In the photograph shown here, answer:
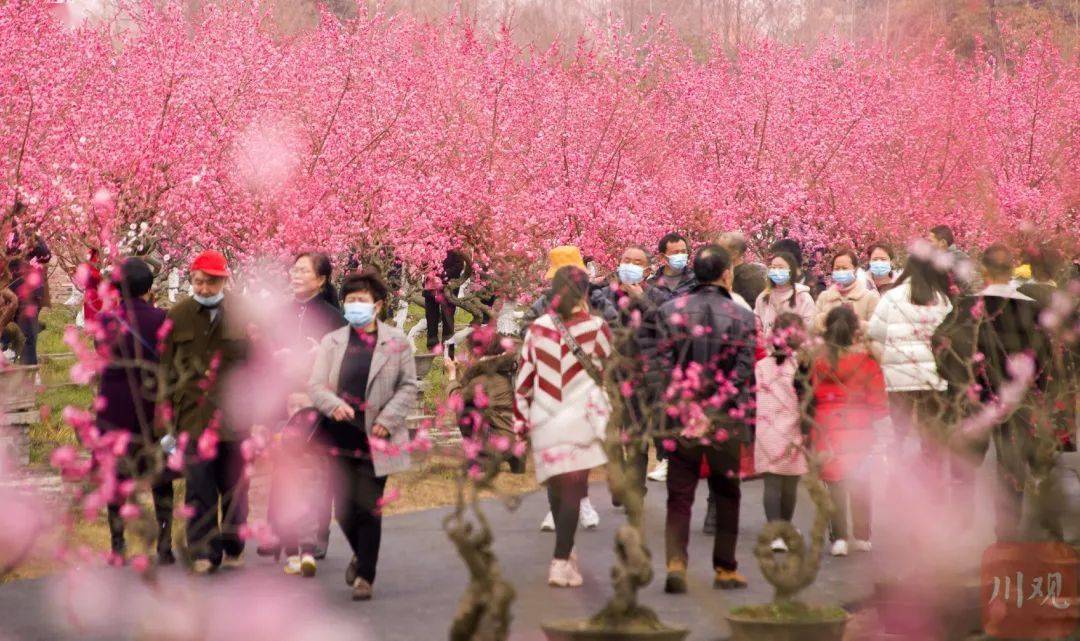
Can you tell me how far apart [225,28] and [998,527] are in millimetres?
17518

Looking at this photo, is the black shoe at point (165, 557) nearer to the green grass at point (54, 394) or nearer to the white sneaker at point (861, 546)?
the green grass at point (54, 394)

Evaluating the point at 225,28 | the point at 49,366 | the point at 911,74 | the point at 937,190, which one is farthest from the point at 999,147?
the point at 49,366

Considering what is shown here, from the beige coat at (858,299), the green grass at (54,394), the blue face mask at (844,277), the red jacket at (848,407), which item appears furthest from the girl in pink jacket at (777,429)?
the green grass at (54,394)

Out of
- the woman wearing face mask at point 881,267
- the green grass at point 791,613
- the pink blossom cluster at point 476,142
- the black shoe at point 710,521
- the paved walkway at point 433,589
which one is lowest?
the paved walkway at point 433,589

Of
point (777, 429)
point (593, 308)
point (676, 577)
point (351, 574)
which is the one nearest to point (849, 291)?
point (593, 308)

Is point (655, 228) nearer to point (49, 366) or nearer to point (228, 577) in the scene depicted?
point (49, 366)

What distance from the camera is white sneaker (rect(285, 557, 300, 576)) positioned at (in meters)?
10.4

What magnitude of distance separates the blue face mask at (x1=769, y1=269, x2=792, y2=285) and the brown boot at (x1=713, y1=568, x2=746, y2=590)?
3.69 m

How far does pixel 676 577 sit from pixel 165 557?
319 cm

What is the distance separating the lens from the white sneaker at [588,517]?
40.1 feet

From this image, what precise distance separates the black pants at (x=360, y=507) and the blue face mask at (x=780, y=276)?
13.8 ft

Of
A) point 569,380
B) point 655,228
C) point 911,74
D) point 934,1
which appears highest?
point 934,1

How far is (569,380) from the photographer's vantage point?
9703 millimetres

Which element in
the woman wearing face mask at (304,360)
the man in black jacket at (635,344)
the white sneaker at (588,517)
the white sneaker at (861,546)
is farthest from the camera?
the white sneaker at (588,517)
